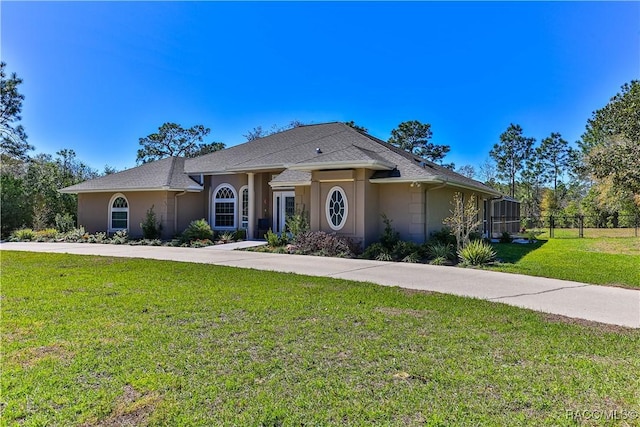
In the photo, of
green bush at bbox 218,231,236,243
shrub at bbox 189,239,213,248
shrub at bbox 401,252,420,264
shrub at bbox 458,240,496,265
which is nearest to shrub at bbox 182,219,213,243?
shrub at bbox 189,239,213,248

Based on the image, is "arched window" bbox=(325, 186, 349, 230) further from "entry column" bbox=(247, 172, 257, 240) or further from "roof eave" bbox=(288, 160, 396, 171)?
"entry column" bbox=(247, 172, 257, 240)

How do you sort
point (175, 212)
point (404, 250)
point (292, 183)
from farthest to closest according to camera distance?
1. point (175, 212)
2. point (292, 183)
3. point (404, 250)

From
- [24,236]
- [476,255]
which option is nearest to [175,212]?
[24,236]

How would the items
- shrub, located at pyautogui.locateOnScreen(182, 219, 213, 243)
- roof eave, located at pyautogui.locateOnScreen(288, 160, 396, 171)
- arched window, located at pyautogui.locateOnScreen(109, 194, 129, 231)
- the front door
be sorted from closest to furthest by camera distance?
roof eave, located at pyautogui.locateOnScreen(288, 160, 396, 171) → shrub, located at pyautogui.locateOnScreen(182, 219, 213, 243) → the front door → arched window, located at pyautogui.locateOnScreen(109, 194, 129, 231)

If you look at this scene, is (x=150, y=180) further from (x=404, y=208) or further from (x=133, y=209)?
(x=404, y=208)

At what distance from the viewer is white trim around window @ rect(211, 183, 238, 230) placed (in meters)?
20.0

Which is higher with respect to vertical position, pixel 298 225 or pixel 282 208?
pixel 282 208

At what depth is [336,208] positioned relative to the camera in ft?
48.2

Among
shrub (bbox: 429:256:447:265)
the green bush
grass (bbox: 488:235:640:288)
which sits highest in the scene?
the green bush

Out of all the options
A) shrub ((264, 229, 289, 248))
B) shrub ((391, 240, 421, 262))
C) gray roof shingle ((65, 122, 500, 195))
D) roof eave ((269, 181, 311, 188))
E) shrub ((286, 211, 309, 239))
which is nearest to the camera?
shrub ((391, 240, 421, 262))

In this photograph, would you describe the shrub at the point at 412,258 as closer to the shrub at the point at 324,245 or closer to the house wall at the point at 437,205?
the shrub at the point at 324,245

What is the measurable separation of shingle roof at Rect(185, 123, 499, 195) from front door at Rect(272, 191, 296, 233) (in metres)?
1.43

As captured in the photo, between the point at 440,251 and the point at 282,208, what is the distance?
8575mm

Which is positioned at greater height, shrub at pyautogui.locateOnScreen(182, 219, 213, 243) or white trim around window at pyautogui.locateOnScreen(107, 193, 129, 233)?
white trim around window at pyautogui.locateOnScreen(107, 193, 129, 233)
